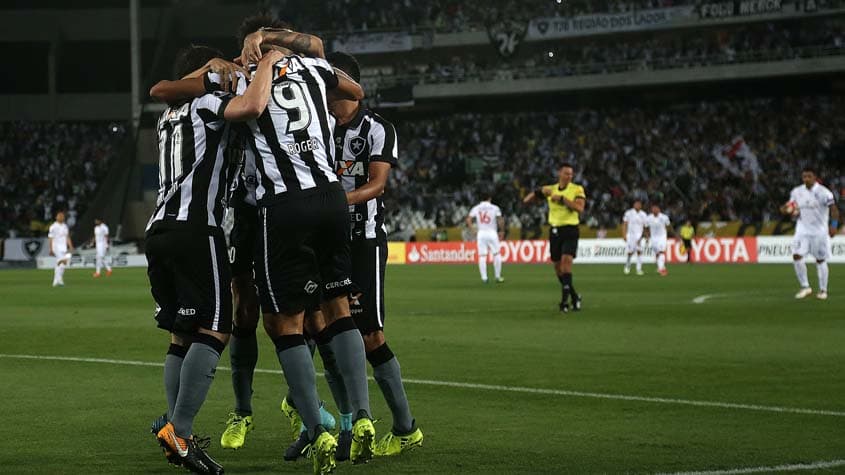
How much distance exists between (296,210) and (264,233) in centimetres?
21

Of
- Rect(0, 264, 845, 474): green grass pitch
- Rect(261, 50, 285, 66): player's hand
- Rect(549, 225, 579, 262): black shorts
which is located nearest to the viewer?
Rect(261, 50, 285, 66): player's hand

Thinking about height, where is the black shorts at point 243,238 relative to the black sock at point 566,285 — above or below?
above

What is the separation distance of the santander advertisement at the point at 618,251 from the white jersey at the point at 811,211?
68.3 ft

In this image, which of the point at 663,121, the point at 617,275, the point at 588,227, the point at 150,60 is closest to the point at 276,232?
the point at 617,275

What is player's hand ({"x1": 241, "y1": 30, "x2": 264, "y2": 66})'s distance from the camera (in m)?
7.05

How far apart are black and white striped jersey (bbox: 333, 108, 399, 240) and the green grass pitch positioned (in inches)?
55.1

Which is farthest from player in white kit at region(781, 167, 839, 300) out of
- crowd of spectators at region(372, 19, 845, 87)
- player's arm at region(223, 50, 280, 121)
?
crowd of spectators at region(372, 19, 845, 87)

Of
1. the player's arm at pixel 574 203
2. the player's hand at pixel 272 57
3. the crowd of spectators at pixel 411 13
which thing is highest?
the crowd of spectators at pixel 411 13

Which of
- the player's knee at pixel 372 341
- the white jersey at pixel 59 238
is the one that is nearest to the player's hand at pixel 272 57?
the player's knee at pixel 372 341

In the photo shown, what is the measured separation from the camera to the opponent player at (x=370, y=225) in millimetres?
7629

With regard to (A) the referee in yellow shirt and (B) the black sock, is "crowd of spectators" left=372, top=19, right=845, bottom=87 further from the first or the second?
(B) the black sock

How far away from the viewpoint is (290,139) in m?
6.79

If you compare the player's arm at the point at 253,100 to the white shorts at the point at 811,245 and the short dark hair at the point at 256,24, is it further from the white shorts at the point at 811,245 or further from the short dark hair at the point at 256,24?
the white shorts at the point at 811,245

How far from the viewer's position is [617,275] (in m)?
37.3
